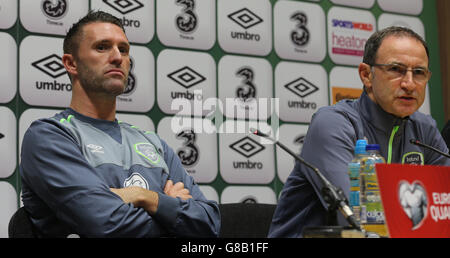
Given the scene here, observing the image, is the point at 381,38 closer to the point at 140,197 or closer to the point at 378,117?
the point at 378,117

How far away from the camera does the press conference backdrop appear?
2574mm

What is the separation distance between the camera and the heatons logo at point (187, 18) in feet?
9.77

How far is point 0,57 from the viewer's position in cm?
251

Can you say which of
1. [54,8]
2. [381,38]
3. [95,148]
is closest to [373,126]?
[381,38]

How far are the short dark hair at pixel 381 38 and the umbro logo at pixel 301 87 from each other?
4.13ft

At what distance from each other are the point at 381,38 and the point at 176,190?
2.86ft

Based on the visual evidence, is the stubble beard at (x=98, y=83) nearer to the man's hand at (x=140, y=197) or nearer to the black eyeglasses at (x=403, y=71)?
the man's hand at (x=140, y=197)

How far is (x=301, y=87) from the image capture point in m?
3.23

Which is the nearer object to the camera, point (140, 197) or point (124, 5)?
point (140, 197)

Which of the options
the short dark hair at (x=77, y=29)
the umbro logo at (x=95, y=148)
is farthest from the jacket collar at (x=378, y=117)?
the short dark hair at (x=77, y=29)

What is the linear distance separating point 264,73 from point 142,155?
1257 mm

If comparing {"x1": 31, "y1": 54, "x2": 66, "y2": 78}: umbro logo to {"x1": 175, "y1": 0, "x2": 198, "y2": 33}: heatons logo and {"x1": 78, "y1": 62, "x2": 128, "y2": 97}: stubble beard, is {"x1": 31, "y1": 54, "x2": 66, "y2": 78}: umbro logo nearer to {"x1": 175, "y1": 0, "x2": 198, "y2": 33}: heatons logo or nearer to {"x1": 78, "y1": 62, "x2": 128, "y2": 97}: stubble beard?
{"x1": 78, "y1": 62, "x2": 128, "y2": 97}: stubble beard

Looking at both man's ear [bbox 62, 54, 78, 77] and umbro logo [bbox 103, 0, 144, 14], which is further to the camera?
umbro logo [bbox 103, 0, 144, 14]

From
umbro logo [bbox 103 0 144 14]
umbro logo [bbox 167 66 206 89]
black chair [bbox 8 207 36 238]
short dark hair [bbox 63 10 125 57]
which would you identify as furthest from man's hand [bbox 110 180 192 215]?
umbro logo [bbox 103 0 144 14]
